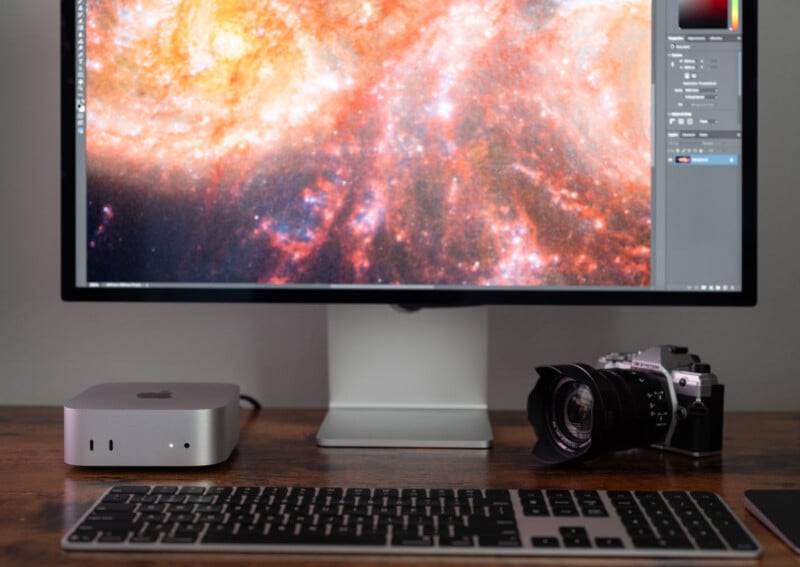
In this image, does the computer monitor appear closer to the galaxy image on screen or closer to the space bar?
the galaxy image on screen

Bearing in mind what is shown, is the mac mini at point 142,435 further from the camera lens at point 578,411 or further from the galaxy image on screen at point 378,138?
the camera lens at point 578,411

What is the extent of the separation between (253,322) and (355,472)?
411 millimetres

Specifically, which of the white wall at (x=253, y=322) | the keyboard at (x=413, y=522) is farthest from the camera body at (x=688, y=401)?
the white wall at (x=253, y=322)

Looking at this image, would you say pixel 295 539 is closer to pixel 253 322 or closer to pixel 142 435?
pixel 142 435

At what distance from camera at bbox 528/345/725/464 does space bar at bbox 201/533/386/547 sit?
267 mm

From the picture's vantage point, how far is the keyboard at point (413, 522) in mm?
589

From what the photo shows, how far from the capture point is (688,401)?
2.79 ft

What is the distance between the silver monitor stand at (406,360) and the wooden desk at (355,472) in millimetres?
61

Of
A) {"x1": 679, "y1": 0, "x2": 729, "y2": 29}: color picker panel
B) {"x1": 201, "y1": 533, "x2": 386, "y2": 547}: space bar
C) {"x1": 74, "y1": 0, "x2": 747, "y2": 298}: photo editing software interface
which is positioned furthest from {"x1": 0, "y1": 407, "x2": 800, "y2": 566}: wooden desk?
{"x1": 679, "y1": 0, "x2": 729, "y2": 29}: color picker panel

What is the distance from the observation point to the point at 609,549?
58 cm

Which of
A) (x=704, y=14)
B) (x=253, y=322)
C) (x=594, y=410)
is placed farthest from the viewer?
(x=253, y=322)

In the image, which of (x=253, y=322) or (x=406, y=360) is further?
(x=253, y=322)

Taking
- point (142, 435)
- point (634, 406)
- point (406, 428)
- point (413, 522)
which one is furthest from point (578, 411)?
point (142, 435)

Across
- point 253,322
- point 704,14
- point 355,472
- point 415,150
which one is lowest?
point 355,472
